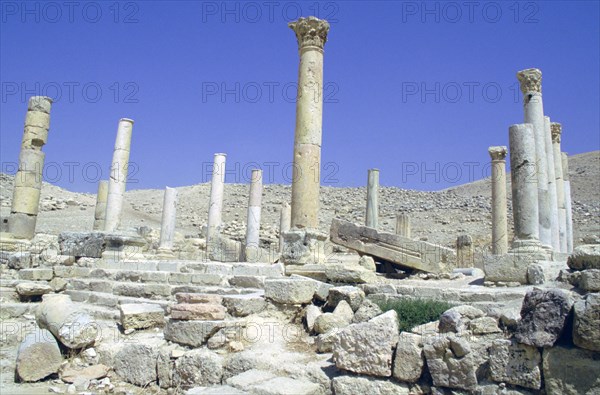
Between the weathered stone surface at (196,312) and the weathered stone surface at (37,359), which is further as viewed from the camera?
the weathered stone surface at (196,312)

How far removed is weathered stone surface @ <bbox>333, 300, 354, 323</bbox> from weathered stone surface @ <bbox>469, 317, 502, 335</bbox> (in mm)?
2063

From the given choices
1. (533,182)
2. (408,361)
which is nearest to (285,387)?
(408,361)

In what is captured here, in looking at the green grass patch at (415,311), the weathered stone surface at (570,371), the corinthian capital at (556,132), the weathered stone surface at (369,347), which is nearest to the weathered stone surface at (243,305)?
the green grass patch at (415,311)

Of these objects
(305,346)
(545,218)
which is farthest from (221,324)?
(545,218)

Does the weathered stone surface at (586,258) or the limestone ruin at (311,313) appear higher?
the weathered stone surface at (586,258)

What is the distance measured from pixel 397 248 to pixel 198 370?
25.4 ft

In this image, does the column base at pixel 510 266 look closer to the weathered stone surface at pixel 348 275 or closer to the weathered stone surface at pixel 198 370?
the weathered stone surface at pixel 348 275

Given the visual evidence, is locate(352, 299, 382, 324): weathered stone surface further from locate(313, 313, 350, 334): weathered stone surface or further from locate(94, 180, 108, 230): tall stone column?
locate(94, 180, 108, 230): tall stone column

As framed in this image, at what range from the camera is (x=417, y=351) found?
4.92 metres

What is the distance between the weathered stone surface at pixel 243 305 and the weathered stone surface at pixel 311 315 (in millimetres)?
716

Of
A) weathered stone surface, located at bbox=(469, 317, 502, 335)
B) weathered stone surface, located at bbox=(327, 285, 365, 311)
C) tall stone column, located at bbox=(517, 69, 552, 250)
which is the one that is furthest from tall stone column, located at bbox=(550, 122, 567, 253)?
weathered stone surface, located at bbox=(469, 317, 502, 335)

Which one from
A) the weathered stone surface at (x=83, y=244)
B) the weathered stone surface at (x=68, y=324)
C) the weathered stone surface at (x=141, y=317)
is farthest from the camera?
the weathered stone surface at (x=83, y=244)

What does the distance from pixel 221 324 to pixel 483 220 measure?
116ft

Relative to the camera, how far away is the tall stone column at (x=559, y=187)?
676 inches
